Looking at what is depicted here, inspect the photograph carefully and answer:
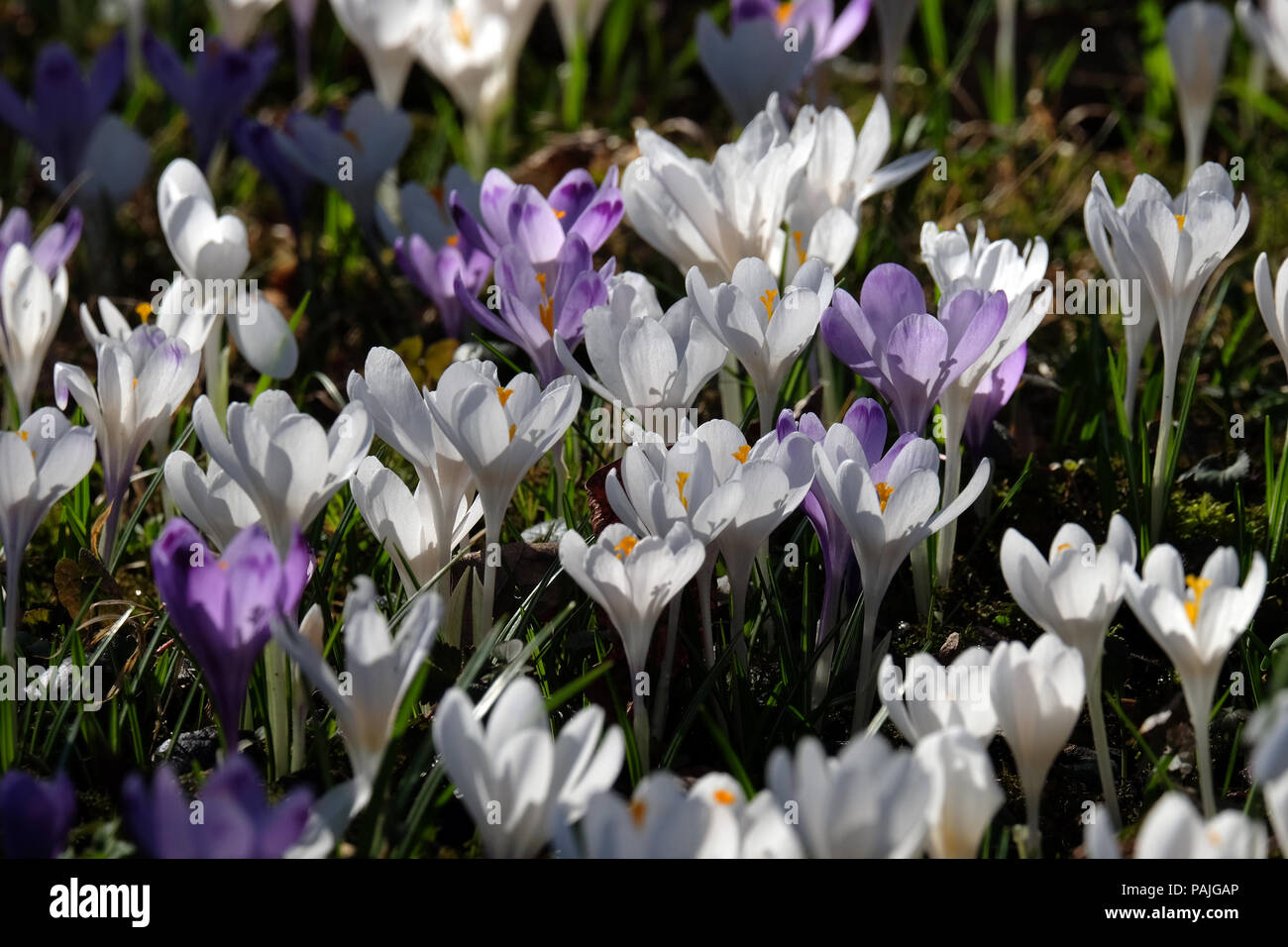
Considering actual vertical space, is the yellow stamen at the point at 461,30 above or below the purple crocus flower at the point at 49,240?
above

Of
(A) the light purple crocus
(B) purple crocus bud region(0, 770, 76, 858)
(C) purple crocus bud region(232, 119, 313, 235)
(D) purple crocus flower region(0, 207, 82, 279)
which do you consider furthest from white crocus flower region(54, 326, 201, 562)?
(C) purple crocus bud region(232, 119, 313, 235)

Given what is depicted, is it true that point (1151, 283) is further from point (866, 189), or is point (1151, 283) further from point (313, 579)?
point (313, 579)

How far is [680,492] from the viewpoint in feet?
4.38

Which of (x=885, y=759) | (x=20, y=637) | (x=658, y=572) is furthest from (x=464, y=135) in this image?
(x=885, y=759)

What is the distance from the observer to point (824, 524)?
57.1 inches

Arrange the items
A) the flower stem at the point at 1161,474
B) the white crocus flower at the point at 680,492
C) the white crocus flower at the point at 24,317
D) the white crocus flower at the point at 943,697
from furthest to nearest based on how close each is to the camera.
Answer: the white crocus flower at the point at 24,317 < the flower stem at the point at 1161,474 < the white crocus flower at the point at 680,492 < the white crocus flower at the point at 943,697

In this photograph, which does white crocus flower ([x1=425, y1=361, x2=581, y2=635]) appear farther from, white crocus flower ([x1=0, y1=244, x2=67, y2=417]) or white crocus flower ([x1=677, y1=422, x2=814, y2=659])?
white crocus flower ([x1=0, y1=244, x2=67, y2=417])

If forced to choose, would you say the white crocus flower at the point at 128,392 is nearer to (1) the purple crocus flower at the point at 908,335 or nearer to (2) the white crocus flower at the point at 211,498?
(2) the white crocus flower at the point at 211,498

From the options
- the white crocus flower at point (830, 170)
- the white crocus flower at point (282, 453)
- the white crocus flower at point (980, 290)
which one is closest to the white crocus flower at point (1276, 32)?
the white crocus flower at point (830, 170)

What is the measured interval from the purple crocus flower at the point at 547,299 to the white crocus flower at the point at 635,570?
448 millimetres

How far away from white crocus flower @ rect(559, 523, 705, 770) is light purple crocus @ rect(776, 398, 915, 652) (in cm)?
22

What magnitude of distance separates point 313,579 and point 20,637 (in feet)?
1.48

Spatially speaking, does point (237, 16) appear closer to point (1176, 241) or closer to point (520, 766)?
point (1176, 241)

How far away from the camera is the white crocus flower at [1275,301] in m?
1.50
